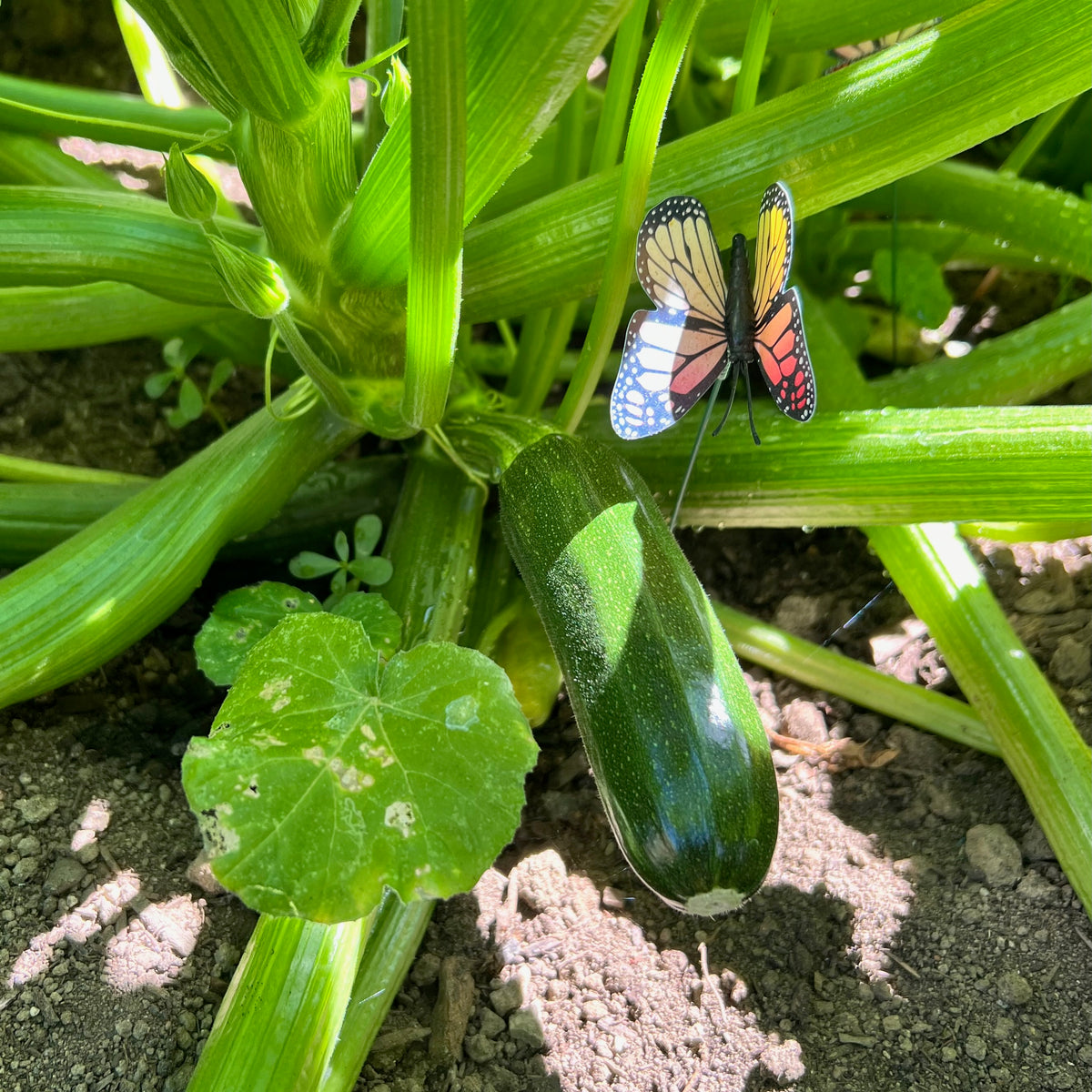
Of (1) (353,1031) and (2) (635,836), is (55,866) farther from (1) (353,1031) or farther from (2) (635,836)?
(2) (635,836)

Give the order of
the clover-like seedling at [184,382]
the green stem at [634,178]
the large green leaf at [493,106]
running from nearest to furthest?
the large green leaf at [493,106] < the green stem at [634,178] < the clover-like seedling at [184,382]

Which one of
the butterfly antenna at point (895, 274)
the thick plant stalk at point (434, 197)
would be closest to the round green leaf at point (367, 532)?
the thick plant stalk at point (434, 197)

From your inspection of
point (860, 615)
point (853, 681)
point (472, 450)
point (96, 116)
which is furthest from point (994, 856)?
point (96, 116)

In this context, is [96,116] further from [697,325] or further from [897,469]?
[897,469]

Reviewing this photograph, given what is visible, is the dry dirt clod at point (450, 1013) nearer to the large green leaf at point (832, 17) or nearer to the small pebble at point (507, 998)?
the small pebble at point (507, 998)

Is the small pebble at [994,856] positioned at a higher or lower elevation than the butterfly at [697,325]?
lower

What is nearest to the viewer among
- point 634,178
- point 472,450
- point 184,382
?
point 634,178

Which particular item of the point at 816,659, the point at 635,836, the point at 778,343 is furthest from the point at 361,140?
the point at 635,836
